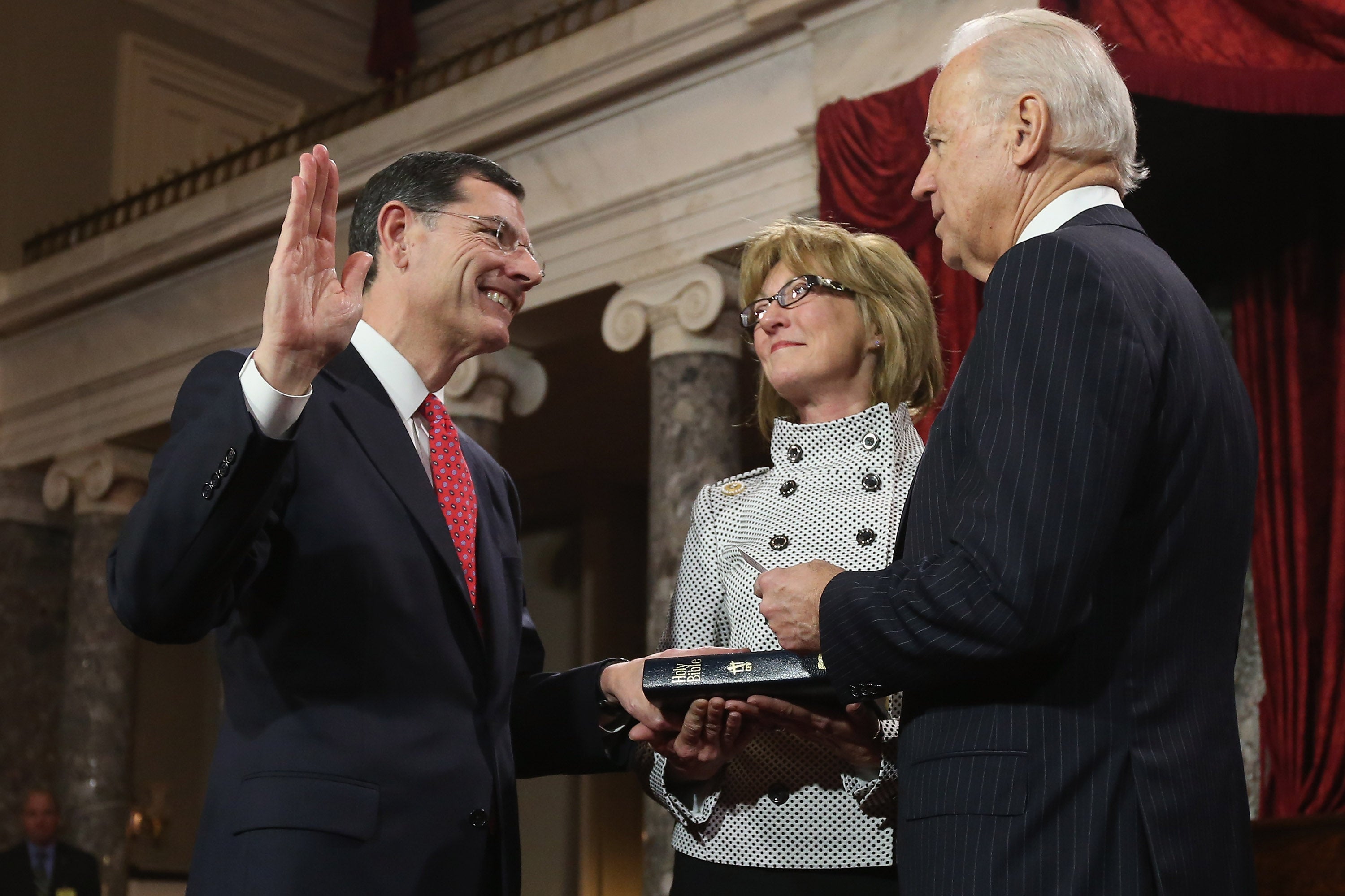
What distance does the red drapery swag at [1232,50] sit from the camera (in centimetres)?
493

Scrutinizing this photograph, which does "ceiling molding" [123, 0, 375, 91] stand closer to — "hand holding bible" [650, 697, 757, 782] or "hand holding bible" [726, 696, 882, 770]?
"hand holding bible" [650, 697, 757, 782]

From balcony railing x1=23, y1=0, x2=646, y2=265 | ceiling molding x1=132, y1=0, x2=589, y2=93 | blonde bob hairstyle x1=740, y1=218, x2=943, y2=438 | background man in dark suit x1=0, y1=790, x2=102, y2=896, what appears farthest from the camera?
ceiling molding x1=132, y1=0, x2=589, y2=93

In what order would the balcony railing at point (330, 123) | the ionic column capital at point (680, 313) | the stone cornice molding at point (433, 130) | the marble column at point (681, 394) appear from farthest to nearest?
1. the balcony railing at point (330, 123)
2. the ionic column capital at point (680, 313)
3. the stone cornice molding at point (433, 130)
4. the marble column at point (681, 394)

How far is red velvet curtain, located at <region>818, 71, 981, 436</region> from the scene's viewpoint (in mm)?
6121

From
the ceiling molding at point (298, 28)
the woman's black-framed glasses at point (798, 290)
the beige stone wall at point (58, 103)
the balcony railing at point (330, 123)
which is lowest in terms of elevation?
the woman's black-framed glasses at point (798, 290)

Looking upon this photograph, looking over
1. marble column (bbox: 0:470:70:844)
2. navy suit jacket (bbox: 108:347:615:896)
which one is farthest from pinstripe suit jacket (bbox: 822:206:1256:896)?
marble column (bbox: 0:470:70:844)

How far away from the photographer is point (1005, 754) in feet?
5.65

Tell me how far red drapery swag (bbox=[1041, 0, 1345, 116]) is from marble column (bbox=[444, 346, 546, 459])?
4.16 metres

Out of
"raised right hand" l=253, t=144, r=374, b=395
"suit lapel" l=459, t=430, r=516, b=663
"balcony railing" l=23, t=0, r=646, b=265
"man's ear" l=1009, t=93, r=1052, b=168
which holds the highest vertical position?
"balcony railing" l=23, t=0, r=646, b=265

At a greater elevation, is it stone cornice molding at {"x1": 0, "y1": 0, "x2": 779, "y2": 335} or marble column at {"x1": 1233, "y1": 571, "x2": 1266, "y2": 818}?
stone cornice molding at {"x1": 0, "y1": 0, "x2": 779, "y2": 335}

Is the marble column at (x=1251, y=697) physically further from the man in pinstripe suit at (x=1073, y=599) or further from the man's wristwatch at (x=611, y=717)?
the man in pinstripe suit at (x=1073, y=599)

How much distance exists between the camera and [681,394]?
7602mm

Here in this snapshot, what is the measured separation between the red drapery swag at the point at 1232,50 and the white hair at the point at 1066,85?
3.29m

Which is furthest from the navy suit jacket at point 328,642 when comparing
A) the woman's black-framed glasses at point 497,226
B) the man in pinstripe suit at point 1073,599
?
the man in pinstripe suit at point 1073,599
